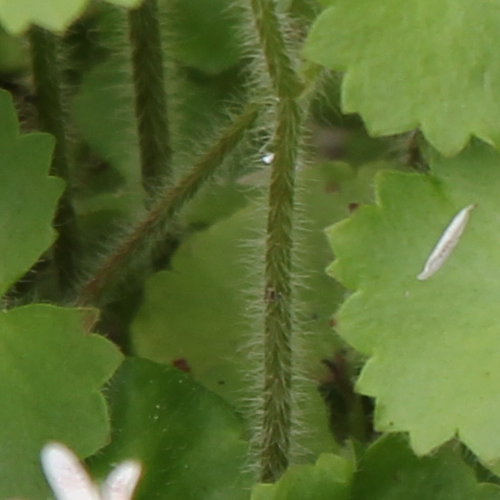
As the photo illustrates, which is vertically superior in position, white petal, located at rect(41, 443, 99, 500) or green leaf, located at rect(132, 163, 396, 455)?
white petal, located at rect(41, 443, 99, 500)

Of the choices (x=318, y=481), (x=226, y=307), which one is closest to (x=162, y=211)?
(x=226, y=307)

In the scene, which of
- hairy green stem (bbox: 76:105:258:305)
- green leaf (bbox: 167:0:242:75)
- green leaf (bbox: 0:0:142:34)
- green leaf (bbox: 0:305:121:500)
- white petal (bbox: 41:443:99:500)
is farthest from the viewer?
green leaf (bbox: 167:0:242:75)

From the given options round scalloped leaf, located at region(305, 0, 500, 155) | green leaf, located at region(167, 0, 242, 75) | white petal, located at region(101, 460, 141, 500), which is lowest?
white petal, located at region(101, 460, 141, 500)

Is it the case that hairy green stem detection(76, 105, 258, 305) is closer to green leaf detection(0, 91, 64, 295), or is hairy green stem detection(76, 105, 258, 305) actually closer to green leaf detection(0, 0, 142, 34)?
green leaf detection(0, 91, 64, 295)

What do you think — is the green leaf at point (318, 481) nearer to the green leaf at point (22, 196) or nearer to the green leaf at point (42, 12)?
the green leaf at point (22, 196)

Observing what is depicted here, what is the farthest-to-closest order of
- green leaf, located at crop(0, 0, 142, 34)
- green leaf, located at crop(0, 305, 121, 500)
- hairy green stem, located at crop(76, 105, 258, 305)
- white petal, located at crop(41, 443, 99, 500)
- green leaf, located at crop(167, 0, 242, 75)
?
green leaf, located at crop(167, 0, 242, 75)
hairy green stem, located at crop(76, 105, 258, 305)
green leaf, located at crop(0, 305, 121, 500)
white petal, located at crop(41, 443, 99, 500)
green leaf, located at crop(0, 0, 142, 34)

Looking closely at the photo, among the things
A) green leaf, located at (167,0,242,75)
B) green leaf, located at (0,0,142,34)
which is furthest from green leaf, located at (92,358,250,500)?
green leaf, located at (167,0,242,75)

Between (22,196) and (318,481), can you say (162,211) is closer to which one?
(22,196)
